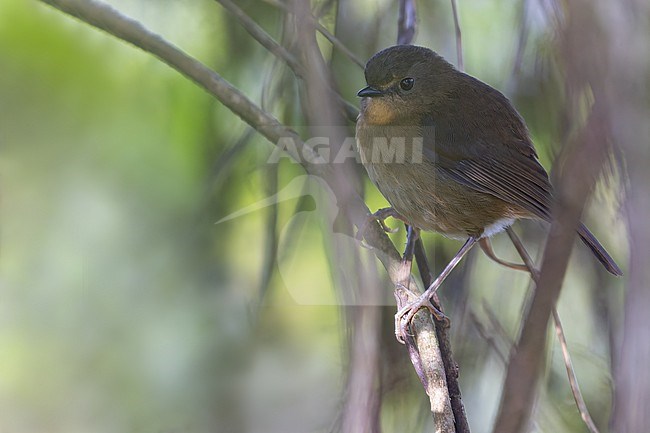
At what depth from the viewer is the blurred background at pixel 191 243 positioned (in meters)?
3.54

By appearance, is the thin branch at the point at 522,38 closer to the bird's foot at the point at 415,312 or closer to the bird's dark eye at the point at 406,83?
the bird's dark eye at the point at 406,83

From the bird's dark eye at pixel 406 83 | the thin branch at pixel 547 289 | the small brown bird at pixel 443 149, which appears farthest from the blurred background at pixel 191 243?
the thin branch at pixel 547 289

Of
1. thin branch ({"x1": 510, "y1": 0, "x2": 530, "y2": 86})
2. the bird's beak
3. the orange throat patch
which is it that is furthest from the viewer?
the orange throat patch

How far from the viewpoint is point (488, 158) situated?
3283mm

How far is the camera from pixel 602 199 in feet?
9.97

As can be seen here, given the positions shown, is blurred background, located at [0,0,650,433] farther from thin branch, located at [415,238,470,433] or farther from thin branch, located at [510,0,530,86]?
thin branch, located at [415,238,470,433]

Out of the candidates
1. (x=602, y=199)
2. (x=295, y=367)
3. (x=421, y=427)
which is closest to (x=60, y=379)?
(x=295, y=367)

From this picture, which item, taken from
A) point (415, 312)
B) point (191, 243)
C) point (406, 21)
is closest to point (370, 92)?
point (406, 21)

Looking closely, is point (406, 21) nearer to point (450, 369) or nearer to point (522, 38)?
point (522, 38)

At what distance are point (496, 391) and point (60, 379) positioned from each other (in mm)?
2166

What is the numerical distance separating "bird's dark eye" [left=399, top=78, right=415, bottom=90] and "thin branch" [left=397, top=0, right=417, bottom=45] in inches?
6.1

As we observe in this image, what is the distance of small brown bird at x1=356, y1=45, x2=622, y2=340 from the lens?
128 inches

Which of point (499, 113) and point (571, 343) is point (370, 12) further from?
point (571, 343)

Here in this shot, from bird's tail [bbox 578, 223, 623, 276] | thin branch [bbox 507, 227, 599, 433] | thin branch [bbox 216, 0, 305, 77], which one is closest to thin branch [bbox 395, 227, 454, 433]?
thin branch [bbox 507, 227, 599, 433]
